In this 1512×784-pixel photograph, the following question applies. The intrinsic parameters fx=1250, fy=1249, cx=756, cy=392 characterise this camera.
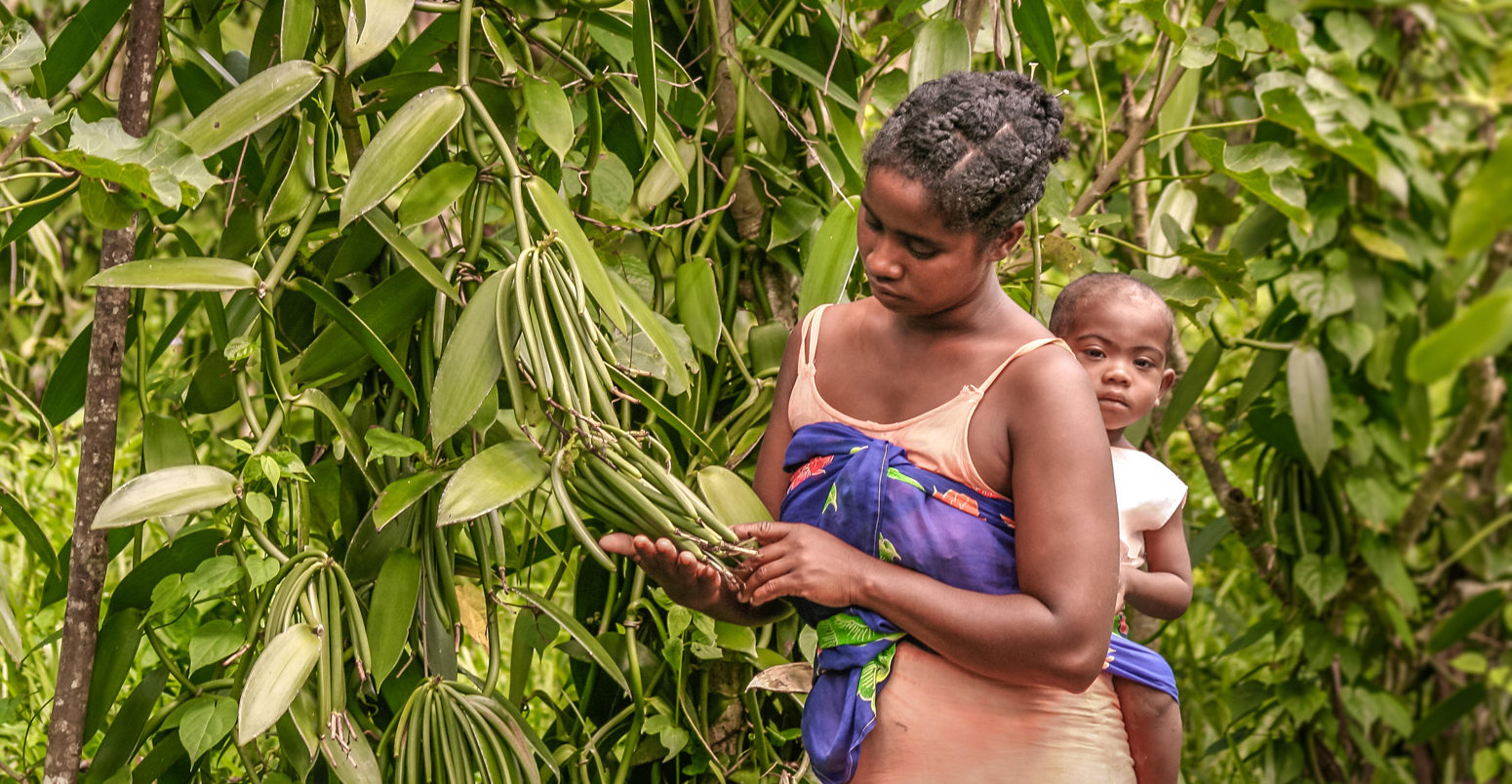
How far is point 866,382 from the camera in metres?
0.84

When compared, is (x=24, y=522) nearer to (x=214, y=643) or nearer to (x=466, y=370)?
(x=214, y=643)

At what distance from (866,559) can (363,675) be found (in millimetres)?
372

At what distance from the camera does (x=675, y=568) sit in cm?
77

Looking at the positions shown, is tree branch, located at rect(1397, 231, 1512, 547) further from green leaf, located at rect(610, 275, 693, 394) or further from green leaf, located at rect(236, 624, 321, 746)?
green leaf, located at rect(236, 624, 321, 746)

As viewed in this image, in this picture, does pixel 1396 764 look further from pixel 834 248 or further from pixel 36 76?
pixel 36 76

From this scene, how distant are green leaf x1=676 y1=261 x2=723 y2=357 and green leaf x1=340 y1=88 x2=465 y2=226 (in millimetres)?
311

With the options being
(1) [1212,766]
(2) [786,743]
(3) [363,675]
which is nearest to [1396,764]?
(1) [1212,766]

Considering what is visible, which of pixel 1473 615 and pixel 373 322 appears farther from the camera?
pixel 373 322

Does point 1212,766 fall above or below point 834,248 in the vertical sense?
below

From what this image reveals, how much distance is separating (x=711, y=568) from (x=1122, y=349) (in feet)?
1.54

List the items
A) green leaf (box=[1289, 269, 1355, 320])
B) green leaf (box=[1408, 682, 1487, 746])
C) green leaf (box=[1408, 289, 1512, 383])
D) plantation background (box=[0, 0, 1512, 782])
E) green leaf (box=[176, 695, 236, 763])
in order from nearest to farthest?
green leaf (box=[1408, 289, 1512, 383]) → plantation background (box=[0, 0, 1512, 782]) → green leaf (box=[176, 695, 236, 763]) → green leaf (box=[1408, 682, 1487, 746]) → green leaf (box=[1289, 269, 1355, 320])

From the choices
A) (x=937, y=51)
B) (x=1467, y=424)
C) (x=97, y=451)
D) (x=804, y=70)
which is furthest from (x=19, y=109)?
(x=1467, y=424)

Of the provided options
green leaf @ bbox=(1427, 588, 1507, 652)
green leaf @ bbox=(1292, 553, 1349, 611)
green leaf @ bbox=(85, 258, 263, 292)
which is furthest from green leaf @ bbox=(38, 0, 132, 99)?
green leaf @ bbox=(1292, 553, 1349, 611)

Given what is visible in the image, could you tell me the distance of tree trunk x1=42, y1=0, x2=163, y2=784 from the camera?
3.15 ft
